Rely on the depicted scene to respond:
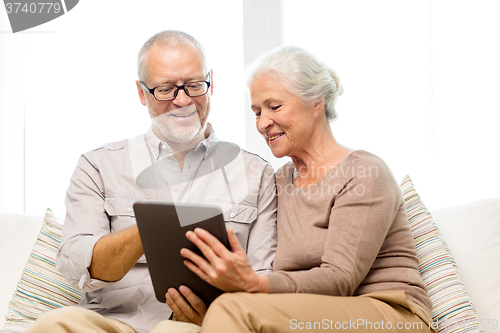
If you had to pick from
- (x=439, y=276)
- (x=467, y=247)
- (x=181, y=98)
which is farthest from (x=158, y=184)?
(x=467, y=247)

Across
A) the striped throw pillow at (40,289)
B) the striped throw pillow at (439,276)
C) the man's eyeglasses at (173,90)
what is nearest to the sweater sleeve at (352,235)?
the striped throw pillow at (439,276)

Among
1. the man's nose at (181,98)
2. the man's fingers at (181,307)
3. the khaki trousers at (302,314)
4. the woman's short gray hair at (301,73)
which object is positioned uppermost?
the woman's short gray hair at (301,73)

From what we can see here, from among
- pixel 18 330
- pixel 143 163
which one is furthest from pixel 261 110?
pixel 18 330

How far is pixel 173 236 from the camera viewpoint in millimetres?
1106

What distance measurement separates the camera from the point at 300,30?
2.29m

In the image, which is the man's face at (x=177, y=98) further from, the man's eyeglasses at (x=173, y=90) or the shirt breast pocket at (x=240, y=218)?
the shirt breast pocket at (x=240, y=218)

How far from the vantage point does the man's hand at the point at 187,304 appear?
120 centimetres

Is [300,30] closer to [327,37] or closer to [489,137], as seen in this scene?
[327,37]

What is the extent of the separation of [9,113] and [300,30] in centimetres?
154

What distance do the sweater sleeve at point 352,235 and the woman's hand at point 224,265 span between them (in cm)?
5

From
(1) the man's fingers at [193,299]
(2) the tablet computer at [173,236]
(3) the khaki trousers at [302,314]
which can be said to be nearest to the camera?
(3) the khaki trousers at [302,314]

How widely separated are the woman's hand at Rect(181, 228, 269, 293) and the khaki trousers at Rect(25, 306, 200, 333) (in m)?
0.19

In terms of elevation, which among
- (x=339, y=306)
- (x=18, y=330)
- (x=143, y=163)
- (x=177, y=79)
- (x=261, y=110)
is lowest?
(x=18, y=330)

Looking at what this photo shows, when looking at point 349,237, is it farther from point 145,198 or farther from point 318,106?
point 145,198
